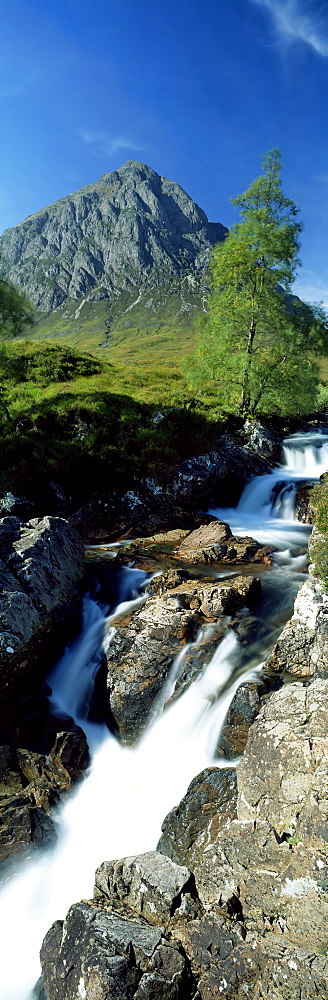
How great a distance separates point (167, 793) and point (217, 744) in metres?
1.42

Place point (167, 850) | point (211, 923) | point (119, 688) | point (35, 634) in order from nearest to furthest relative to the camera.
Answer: point (211, 923), point (167, 850), point (119, 688), point (35, 634)

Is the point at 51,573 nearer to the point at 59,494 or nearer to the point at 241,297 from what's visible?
the point at 59,494

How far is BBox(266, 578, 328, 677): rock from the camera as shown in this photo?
9.66 metres

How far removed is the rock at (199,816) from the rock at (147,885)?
0.85m

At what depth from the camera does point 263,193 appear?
26141mm

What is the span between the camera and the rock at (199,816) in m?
7.26

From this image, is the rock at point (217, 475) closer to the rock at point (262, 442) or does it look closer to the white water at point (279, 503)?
the white water at point (279, 503)

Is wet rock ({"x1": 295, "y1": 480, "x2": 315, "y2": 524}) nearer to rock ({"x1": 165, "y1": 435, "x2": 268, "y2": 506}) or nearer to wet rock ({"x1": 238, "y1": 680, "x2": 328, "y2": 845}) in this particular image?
rock ({"x1": 165, "y1": 435, "x2": 268, "y2": 506})

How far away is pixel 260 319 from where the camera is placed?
91.7 feet

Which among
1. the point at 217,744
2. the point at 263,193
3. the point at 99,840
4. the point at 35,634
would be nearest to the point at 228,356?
the point at 263,193

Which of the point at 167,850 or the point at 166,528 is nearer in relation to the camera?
the point at 167,850

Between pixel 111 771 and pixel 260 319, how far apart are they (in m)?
26.0

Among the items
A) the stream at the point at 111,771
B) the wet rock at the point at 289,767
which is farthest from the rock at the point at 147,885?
the stream at the point at 111,771

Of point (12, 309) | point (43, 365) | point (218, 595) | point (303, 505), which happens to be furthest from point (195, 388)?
point (218, 595)
